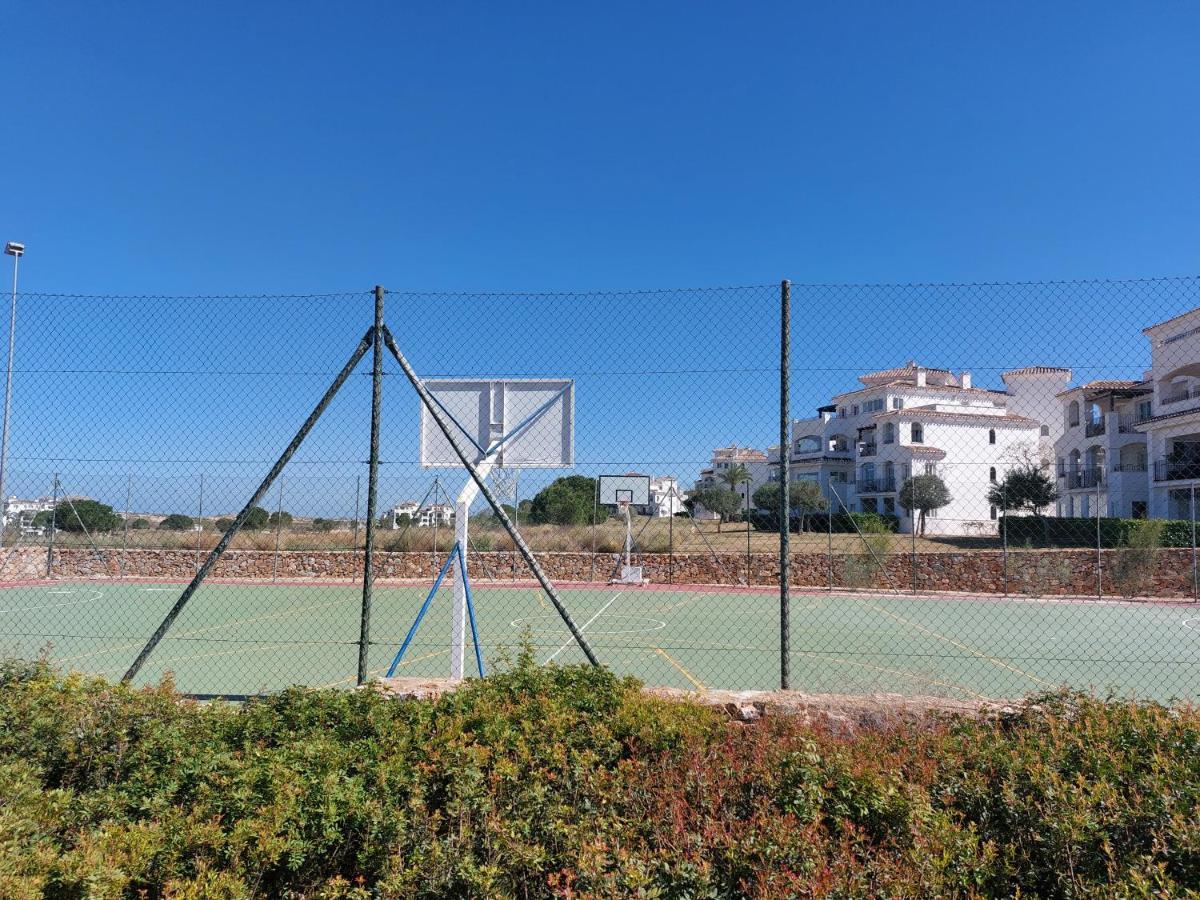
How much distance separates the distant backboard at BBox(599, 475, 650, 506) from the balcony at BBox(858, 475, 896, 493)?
87.4ft

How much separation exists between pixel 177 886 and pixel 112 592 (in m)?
22.1

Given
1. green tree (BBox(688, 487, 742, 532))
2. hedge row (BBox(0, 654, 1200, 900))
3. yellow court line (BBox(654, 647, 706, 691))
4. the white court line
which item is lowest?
the white court line

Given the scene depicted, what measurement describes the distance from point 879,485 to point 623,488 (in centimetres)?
3068

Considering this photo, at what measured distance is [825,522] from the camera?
28234 millimetres

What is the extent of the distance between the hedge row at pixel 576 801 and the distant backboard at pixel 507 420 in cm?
283

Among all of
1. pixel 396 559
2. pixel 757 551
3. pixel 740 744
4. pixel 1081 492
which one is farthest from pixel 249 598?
pixel 1081 492

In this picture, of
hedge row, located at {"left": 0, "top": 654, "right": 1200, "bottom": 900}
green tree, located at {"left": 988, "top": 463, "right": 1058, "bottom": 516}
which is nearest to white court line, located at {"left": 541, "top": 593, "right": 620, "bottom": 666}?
hedge row, located at {"left": 0, "top": 654, "right": 1200, "bottom": 900}

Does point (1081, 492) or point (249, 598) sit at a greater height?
point (1081, 492)

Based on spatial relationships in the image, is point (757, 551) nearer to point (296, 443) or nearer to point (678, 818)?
point (296, 443)

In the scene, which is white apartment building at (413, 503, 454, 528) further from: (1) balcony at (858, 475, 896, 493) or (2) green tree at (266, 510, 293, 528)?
(1) balcony at (858, 475, 896, 493)

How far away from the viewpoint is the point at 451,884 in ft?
9.46

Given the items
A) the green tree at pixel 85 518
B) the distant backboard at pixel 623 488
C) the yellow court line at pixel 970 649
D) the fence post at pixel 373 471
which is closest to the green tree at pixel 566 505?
the distant backboard at pixel 623 488

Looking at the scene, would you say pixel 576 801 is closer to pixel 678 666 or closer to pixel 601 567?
pixel 678 666

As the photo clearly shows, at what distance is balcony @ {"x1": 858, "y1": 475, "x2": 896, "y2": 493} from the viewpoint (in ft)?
162
